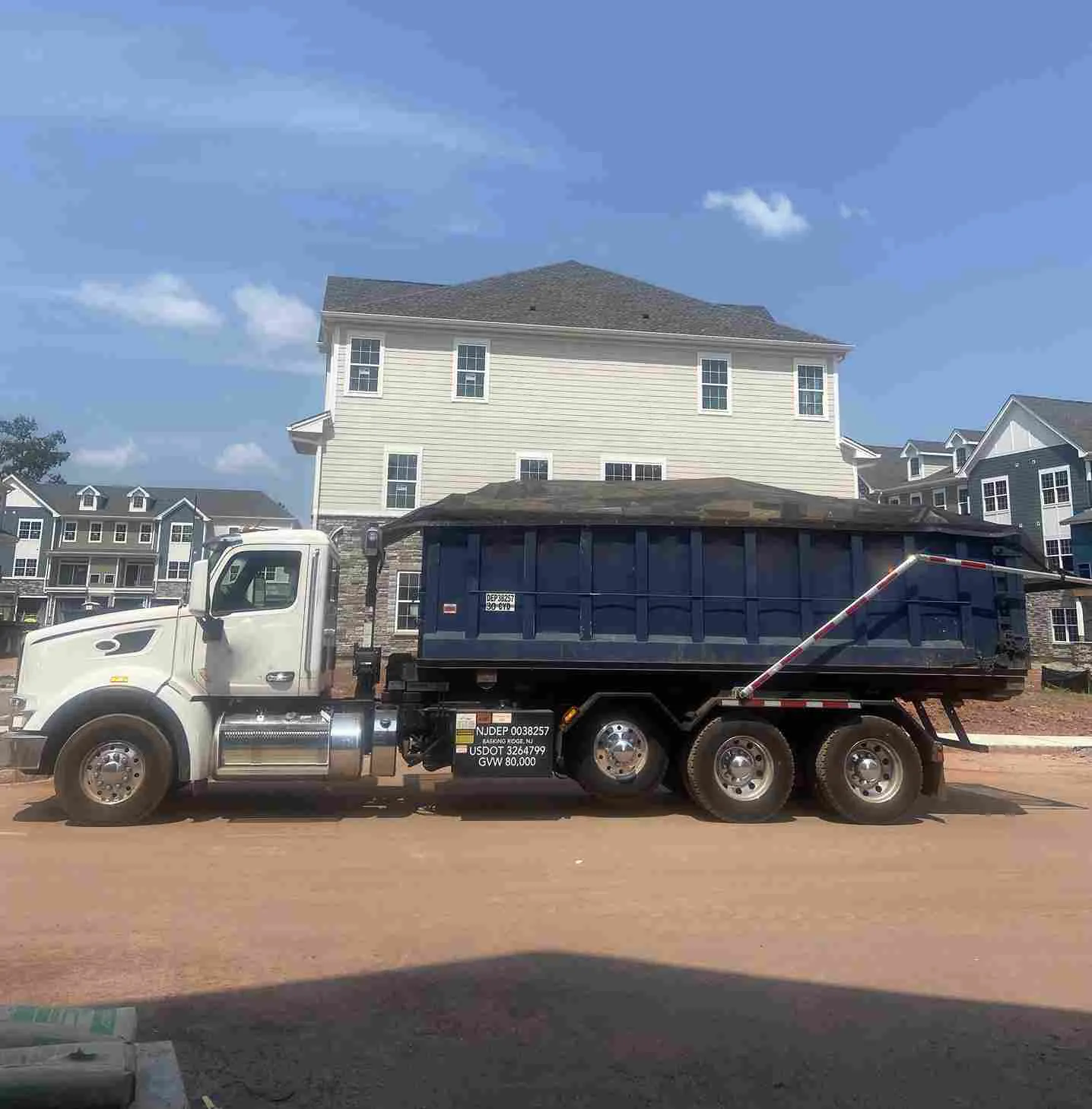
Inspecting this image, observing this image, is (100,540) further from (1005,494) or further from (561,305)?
(1005,494)

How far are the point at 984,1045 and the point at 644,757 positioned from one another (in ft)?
15.3

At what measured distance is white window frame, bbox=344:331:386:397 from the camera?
68.1ft

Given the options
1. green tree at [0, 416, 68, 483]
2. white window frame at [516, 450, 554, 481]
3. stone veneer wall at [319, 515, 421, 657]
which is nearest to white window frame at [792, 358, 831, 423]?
white window frame at [516, 450, 554, 481]

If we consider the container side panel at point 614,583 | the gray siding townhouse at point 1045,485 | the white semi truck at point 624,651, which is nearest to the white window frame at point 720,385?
the white semi truck at point 624,651

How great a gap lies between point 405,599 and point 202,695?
461 inches

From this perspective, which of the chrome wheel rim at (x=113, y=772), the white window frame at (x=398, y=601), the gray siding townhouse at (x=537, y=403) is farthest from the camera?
the gray siding townhouse at (x=537, y=403)

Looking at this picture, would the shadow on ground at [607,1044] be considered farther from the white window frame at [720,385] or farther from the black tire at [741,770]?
the white window frame at [720,385]

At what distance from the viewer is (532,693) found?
8617mm

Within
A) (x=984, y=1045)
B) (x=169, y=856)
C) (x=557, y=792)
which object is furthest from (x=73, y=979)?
(x=557, y=792)

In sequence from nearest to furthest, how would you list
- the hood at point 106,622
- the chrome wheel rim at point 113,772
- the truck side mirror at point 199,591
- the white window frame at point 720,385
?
the chrome wheel rim at point 113,772, the hood at point 106,622, the truck side mirror at point 199,591, the white window frame at point 720,385

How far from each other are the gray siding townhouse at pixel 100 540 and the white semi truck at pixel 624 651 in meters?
51.0

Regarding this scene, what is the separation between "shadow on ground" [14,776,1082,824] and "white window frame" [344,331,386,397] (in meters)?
12.7

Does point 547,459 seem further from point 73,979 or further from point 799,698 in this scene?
point 73,979

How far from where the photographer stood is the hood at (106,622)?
7.89 meters
